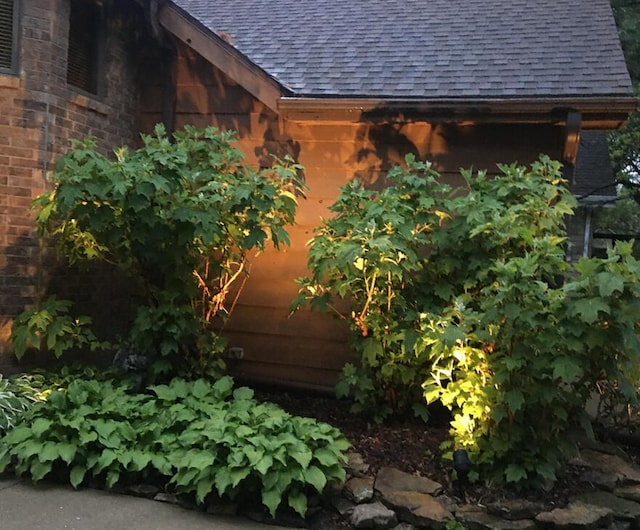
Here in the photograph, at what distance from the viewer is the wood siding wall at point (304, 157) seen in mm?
5539

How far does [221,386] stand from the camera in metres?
4.68

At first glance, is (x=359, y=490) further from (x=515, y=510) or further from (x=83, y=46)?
(x=83, y=46)

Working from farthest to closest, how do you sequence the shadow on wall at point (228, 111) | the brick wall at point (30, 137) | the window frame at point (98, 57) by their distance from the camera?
the shadow on wall at point (228, 111), the window frame at point (98, 57), the brick wall at point (30, 137)

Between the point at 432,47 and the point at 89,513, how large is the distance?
540 centimetres

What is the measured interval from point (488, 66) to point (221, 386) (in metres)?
3.96

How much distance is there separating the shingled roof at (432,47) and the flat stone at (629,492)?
10.3ft

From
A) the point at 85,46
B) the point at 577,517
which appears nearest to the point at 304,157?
the point at 85,46

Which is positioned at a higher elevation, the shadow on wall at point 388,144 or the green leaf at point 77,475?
the shadow on wall at point 388,144

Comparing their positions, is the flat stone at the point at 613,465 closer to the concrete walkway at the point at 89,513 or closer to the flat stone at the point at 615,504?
the flat stone at the point at 615,504

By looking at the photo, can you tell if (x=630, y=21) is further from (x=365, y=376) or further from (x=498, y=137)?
(x=365, y=376)

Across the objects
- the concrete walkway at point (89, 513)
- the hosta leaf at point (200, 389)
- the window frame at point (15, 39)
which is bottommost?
the concrete walkway at point (89, 513)

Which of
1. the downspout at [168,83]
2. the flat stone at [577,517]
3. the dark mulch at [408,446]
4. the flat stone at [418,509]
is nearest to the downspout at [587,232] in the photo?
the dark mulch at [408,446]

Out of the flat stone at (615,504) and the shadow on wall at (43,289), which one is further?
the shadow on wall at (43,289)

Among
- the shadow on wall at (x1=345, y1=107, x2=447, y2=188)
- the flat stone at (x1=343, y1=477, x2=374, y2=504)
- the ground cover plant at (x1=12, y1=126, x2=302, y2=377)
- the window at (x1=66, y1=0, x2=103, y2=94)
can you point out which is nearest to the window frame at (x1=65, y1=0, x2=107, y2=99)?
the window at (x1=66, y1=0, x2=103, y2=94)
